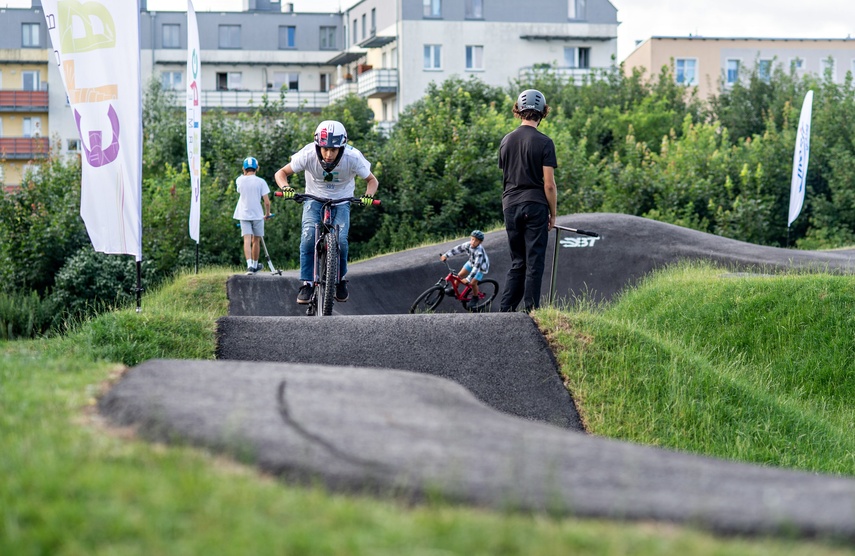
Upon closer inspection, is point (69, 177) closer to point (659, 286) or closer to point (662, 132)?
point (659, 286)

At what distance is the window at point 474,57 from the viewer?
66.8 metres

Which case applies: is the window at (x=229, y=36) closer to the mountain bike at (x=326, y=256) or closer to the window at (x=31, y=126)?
the window at (x=31, y=126)

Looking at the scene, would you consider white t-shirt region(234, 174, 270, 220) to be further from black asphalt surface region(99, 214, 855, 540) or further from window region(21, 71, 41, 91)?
window region(21, 71, 41, 91)

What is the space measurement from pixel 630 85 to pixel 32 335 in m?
42.1

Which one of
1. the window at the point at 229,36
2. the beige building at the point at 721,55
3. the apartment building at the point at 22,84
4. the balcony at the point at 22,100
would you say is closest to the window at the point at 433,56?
the beige building at the point at 721,55

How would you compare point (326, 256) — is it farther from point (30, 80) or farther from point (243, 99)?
point (30, 80)

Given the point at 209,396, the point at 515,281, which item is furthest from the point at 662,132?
the point at 209,396

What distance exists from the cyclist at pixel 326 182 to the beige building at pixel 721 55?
201 ft

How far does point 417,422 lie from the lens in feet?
15.5

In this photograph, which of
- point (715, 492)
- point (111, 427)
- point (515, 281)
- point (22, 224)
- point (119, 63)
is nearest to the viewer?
point (715, 492)

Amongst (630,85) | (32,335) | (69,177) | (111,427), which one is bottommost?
(32,335)

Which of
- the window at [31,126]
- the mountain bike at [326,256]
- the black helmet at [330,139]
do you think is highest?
the window at [31,126]

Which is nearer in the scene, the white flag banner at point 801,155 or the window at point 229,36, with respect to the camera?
the white flag banner at point 801,155

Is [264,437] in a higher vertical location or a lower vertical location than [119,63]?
lower
